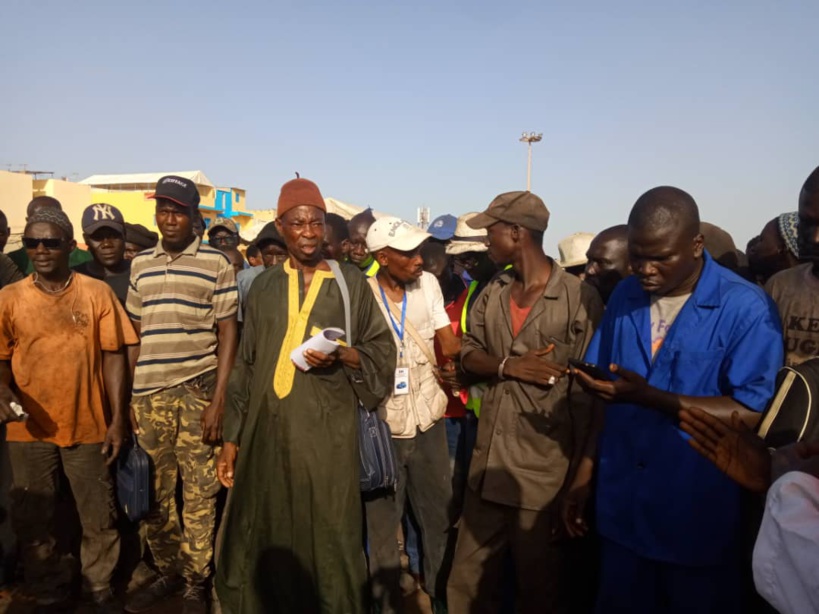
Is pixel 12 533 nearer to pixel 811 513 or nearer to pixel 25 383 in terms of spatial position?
pixel 25 383

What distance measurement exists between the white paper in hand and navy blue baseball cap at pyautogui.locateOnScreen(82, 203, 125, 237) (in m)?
2.87

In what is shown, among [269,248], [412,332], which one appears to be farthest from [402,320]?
[269,248]

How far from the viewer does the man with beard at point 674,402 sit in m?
2.25

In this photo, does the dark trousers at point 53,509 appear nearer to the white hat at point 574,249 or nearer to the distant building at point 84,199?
the white hat at point 574,249

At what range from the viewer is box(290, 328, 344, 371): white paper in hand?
288 centimetres

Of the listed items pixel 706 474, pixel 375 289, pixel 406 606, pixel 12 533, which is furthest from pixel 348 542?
pixel 12 533

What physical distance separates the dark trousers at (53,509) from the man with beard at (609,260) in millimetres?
3684

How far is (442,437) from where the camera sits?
3918 millimetres

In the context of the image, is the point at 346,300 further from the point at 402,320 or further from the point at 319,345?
the point at 402,320

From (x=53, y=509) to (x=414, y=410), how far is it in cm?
248

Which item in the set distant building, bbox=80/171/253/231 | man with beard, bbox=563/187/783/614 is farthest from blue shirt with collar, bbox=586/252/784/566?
distant building, bbox=80/171/253/231

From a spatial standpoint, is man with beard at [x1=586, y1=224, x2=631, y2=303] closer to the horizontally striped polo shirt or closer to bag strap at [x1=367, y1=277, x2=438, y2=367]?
bag strap at [x1=367, y1=277, x2=438, y2=367]

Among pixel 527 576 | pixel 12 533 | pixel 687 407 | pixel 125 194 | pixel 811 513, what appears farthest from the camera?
pixel 125 194

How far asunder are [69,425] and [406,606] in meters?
2.63
